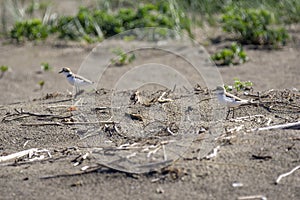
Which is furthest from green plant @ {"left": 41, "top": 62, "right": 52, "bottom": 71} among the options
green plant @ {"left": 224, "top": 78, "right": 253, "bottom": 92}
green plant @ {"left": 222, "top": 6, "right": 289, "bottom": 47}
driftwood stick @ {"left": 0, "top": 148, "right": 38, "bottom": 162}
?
driftwood stick @ {"left": 0, "top": 148, "right": 38, "bottom": 162}

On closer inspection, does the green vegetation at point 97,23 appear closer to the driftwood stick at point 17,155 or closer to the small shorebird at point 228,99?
the small shorebird at point 228,99

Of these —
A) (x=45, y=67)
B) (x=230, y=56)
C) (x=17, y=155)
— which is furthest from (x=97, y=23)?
(x=17, y=155)

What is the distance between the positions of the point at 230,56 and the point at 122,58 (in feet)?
5.11

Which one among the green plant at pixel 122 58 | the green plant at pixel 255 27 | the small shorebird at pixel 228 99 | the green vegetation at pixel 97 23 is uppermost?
the green vegetation at pixel 97 23

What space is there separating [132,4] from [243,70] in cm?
334

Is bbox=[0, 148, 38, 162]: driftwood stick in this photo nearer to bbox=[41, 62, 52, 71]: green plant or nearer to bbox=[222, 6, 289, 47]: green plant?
bbox=[41, 62, 52, 71]: green plant

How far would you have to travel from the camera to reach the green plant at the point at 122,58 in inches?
383

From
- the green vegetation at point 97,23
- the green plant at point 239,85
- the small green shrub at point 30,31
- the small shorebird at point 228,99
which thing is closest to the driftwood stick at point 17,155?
the small shorebird at point 228,99

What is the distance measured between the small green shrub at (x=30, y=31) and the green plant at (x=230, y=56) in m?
3.08

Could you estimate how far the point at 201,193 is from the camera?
15.0 ft

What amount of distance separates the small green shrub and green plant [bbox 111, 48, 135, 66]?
1727 mm

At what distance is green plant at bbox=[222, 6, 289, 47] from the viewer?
10289mm

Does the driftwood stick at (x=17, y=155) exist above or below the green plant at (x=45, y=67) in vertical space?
below

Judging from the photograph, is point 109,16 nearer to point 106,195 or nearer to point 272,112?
point 272,112
